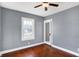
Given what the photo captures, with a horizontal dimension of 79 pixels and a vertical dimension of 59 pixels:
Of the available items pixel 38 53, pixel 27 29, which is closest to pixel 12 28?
pixel 27 29

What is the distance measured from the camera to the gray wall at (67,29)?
306 centimetres

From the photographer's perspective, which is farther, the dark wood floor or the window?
the window

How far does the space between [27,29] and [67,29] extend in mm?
2265

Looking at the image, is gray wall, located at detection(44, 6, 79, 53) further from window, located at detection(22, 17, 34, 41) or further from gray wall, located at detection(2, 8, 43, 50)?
gray wall, located at detection(2, 8, 43, 50)

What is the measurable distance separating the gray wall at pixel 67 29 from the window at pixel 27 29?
1.48m

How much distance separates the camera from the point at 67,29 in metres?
3.47

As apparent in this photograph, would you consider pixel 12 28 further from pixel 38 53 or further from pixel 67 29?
pixel 67 29

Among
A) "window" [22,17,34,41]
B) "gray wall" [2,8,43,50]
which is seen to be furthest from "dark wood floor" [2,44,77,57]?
"window" [22,17,34,41]

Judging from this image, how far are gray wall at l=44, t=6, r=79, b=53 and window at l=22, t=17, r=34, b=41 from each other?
1483 millimetres

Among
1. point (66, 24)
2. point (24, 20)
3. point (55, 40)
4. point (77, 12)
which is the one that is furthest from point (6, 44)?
point (77, 12)

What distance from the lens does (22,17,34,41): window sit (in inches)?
161

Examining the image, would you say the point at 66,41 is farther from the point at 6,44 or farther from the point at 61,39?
the point at 6,44

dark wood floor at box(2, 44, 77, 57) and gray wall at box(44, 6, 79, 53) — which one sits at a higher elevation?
gray wall at box(44, 6, 79, 53)

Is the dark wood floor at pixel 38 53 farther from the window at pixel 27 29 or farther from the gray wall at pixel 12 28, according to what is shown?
the window at pixel 27 29
